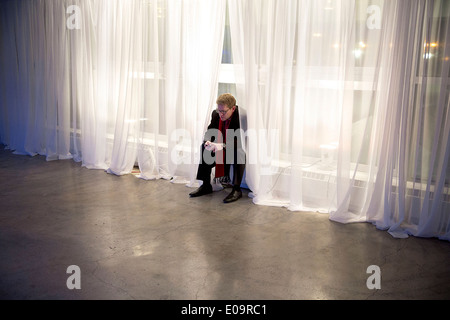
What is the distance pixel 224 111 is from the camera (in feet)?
12.8

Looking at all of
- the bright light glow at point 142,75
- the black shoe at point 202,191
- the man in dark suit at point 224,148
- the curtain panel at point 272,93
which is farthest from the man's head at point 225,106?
the bright light glow at point 142,75

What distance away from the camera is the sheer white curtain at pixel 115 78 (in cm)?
427

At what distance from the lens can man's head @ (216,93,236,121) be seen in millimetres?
3877

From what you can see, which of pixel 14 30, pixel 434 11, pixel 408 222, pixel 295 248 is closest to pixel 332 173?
pixel 408 222

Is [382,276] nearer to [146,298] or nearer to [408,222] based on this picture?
[408,222]

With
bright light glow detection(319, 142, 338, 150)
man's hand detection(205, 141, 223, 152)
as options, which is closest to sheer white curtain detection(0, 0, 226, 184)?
man's hand detection(205, 141, 223, 152)

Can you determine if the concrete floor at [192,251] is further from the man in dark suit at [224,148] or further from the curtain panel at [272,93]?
the curtain panel at [272,93]

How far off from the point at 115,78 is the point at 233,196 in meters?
2.09

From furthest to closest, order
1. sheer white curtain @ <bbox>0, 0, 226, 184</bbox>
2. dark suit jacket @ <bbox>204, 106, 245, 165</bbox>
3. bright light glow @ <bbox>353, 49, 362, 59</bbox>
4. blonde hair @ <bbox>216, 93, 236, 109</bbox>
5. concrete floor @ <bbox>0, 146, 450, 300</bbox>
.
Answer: sheer white curtain @ <bbox>0, 0, 226, 184</bbox> < dark suit jacket @ <bbox>204, 106, 245, 165</bbox> < blonde hair @ <bbox>216, 93, 236, 109</bbox> < bright light glow @ <bbox>353, 49, 362, 59</bbox> < concrete floor @ <bbox>0, 146, 450, 300</bbox>

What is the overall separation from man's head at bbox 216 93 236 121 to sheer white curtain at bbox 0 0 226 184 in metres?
0.28

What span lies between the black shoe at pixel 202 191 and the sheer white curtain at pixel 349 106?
0.43 m

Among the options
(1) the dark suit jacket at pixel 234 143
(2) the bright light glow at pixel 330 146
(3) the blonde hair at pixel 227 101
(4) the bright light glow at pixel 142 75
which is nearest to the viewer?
(2) the bright light glow at pixel 330 146

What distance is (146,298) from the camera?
7.46 ft

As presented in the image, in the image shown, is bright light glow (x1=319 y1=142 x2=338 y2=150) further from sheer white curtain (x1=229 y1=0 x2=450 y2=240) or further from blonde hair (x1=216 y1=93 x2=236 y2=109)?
blonde hair (x1=216 y1=93 x2=236 y2=109)
